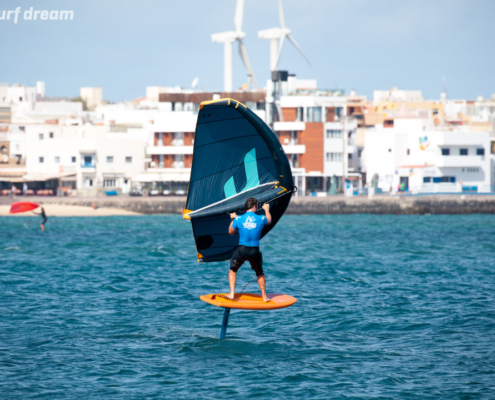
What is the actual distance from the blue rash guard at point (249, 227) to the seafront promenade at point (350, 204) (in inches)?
2322

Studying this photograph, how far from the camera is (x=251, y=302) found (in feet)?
44.2

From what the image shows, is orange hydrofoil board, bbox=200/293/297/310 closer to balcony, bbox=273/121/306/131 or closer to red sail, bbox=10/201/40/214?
red sail, bbox=10/201/40/214

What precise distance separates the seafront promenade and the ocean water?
38485 millimetres

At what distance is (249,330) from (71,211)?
57.2m

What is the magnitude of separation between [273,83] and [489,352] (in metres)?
72.5

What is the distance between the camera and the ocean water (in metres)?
12.7

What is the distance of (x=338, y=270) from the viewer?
1136 inches

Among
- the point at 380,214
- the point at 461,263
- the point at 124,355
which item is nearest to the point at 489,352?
the point at 124,355

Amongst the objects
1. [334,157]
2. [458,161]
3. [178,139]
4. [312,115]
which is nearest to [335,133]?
[334,157]

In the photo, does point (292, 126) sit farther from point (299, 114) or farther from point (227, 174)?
point (227, 174)

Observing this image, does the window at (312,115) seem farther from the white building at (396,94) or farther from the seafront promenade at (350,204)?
the white building at (396,94)

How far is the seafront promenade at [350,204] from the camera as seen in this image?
2840 inches

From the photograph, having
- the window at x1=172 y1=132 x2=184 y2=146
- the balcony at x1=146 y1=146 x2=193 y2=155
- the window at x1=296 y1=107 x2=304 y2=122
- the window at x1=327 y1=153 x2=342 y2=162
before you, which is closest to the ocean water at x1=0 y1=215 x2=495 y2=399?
the balcony at x1=146 y1=146 x2=193 y2=155

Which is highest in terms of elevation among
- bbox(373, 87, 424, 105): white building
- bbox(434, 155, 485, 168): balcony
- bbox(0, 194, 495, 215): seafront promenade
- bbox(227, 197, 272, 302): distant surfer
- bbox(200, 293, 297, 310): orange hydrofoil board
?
bbox(373, 87, 424, 105): white building
